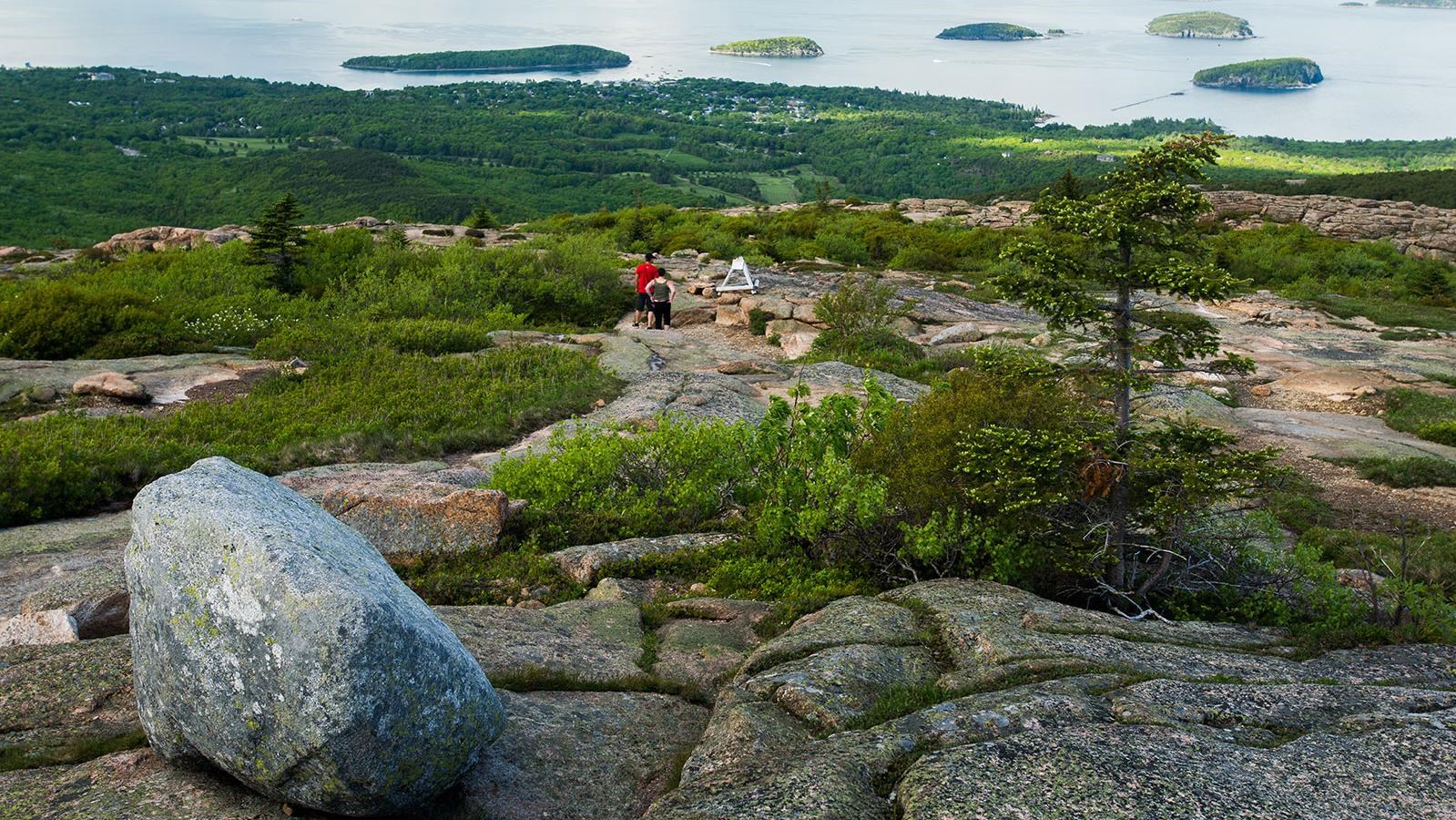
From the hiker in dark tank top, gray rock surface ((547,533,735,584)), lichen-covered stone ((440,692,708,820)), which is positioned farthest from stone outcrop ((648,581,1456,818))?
the hiker in dark tank top

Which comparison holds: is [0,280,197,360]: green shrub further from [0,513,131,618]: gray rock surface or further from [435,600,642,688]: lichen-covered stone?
[435,600,642,688]: lichen-covered stone

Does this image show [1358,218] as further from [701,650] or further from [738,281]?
[701,650]

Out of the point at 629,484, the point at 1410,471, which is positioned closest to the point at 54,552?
the point at 629,484

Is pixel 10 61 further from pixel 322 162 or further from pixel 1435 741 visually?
pixel 1435 741

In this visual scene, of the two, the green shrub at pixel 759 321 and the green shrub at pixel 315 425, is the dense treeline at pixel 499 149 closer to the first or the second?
the green shrub at pixel 759 321

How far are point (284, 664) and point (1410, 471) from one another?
1476cm

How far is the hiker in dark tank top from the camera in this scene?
2236 centimetres

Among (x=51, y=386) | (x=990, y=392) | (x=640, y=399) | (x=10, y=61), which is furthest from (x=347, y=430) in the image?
(x=10, y=61)

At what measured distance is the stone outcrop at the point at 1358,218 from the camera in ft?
160

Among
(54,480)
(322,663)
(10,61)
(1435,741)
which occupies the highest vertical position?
(10,61)

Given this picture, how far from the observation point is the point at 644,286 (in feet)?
75.2

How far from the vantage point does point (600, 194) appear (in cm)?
10462

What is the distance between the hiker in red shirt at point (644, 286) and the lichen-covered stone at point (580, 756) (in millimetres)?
17630

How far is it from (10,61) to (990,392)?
717ft
